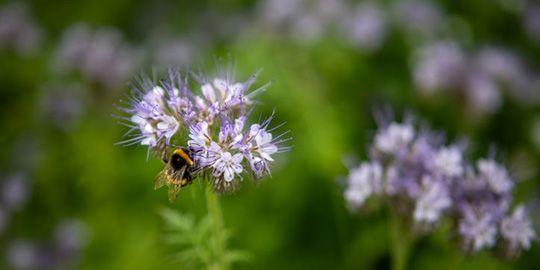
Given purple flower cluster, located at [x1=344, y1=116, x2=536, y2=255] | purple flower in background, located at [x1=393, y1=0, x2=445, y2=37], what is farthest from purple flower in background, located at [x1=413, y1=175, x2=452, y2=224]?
purple flower in background, located at [x1=393, y1=0, x2=445, y2=37]

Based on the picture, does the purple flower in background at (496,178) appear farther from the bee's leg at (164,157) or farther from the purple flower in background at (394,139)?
the bee's leg at (164,157)

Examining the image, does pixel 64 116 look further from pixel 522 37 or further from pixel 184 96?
pixel 522 37

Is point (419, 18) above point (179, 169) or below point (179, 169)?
above

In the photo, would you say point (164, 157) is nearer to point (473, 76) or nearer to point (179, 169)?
point (179, 169)

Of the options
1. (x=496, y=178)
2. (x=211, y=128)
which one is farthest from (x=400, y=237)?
(x=211, y=128)

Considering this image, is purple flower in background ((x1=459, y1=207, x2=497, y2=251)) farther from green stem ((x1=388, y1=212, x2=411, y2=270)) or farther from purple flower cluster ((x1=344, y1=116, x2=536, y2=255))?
green stem ((x1=388, y1=212, x2=411, y2=270))

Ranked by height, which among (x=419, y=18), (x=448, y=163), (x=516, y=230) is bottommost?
(x=516, y=230)

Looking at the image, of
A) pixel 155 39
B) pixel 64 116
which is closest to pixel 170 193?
pixel 64 116
